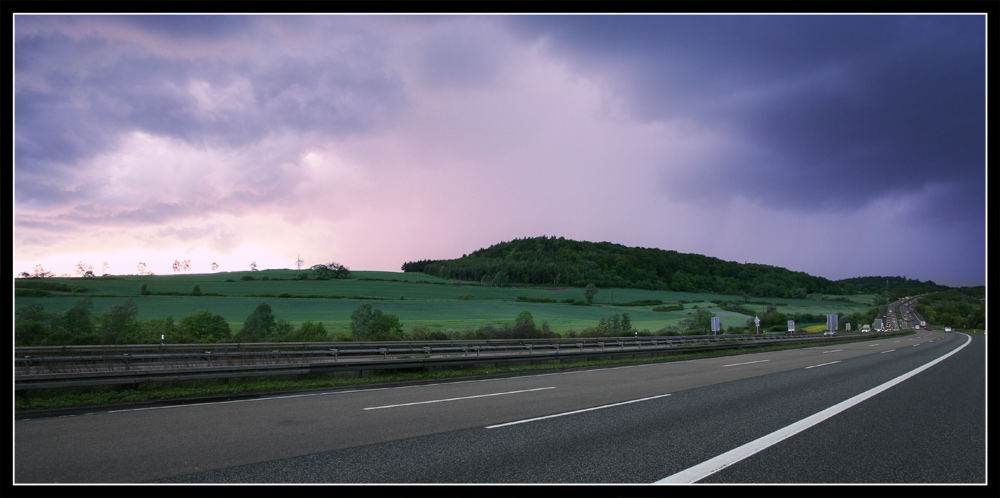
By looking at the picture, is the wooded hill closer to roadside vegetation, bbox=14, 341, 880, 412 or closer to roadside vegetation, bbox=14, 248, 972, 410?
roadside vegetation, bbox=14, 248, 972, 410

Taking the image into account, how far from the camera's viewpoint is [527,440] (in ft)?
21.5

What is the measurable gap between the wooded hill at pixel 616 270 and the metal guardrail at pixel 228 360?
51.7 metres

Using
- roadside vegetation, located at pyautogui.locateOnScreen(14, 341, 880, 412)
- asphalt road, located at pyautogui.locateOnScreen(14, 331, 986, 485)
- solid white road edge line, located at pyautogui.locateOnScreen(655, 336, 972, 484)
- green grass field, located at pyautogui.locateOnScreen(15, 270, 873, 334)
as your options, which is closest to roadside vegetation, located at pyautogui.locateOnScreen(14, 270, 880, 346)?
green grass field, located at pyautogui.locateOnScreen(15, 270, 873, 334)

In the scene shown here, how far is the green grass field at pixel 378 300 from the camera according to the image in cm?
5419

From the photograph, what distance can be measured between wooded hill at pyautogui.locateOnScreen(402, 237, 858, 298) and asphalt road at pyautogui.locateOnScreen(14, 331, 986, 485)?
78705mm

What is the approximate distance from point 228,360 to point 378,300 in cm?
5293

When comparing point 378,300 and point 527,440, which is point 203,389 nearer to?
point 527,440

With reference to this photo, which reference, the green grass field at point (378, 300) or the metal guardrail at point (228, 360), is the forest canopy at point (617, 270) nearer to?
the green grass field at point (378, 300)

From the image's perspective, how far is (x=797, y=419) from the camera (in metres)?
7.98

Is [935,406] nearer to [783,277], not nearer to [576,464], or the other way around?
[576,464]

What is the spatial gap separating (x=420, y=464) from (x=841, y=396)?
10139mm

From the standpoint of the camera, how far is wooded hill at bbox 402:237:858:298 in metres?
89.6

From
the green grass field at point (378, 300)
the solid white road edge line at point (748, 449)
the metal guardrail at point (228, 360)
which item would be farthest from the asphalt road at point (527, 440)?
the green grass field at point (378, 300)

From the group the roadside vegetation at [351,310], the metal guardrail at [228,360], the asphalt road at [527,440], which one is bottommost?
the roadside vegetation at [351,310]
